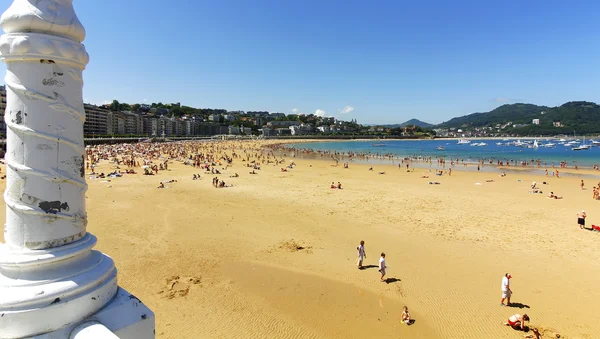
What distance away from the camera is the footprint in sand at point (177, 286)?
8.32 metres

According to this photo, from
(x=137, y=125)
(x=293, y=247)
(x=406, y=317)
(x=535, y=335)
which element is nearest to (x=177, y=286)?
(x=293, y=247)

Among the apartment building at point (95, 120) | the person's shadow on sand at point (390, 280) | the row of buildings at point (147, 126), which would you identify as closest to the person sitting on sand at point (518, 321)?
the person's shadow on sand at point (390, 280)

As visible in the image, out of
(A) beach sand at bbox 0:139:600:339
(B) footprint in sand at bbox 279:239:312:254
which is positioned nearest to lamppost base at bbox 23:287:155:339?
(A) beach sand at bbox 0:139:600:339

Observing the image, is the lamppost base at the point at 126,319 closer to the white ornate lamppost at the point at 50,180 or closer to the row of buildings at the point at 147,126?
the white ornate lamppost at the point at 50,180

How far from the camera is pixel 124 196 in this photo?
1995cm

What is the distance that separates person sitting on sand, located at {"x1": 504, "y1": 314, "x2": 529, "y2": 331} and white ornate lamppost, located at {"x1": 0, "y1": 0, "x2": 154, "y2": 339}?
7792 millimetres

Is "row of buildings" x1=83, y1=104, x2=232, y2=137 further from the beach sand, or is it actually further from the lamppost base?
the lamppost base

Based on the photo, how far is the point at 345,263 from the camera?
34.6ft

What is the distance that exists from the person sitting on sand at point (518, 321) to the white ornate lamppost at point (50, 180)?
7792 mm

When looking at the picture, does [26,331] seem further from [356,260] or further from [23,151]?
[356,260]

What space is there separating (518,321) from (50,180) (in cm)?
856

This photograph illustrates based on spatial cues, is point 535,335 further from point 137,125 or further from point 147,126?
point 147,126

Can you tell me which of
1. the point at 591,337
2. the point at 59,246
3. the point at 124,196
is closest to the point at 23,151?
the point at 59,246

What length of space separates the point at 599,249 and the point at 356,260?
29.1 feet
